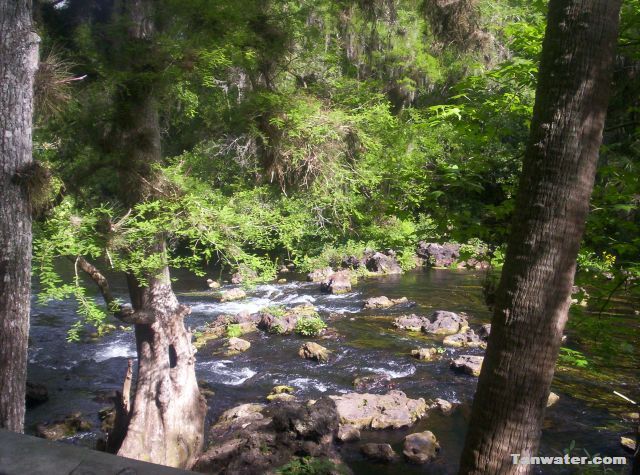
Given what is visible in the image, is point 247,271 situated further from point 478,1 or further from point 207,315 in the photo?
point 207,315

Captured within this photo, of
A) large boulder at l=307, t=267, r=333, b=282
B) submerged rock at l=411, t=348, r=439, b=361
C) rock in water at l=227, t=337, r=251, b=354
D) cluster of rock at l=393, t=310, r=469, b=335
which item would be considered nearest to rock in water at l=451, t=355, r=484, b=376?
submerged rock at l=411, t=348, r=439, b=361

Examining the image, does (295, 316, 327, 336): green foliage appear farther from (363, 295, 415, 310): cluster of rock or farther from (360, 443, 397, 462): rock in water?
(360, 443, 397, 462): rock in water

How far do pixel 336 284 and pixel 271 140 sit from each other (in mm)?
9097

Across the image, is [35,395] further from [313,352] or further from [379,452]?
[379,452]

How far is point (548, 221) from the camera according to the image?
2.78 metres

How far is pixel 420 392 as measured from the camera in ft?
32.2

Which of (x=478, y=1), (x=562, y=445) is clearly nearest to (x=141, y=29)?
(x=478, y=1)

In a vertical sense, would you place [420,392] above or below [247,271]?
below

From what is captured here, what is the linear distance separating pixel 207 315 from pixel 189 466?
7.35m

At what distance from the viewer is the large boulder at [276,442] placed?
22.6ft

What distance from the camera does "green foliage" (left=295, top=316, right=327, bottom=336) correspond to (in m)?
12.9

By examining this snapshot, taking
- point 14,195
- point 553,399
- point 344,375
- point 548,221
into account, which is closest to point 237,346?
point 344,375

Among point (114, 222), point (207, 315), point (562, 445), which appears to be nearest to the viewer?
point (114, 222)

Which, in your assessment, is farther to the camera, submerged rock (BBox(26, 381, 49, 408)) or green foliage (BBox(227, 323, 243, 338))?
green foliage (BBox(227, 323, 243, 338))
